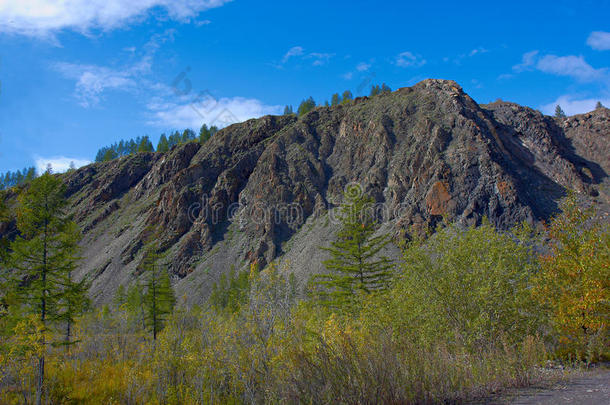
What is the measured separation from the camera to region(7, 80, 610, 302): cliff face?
59.9 meters

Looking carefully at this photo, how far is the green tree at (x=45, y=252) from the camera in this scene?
1828 cm

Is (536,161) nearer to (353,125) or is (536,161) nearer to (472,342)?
(353,125)

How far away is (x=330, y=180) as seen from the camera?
75.6m

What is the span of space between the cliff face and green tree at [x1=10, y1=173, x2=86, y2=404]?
113 feet

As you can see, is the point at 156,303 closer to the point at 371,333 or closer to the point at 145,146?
the point at 371,333

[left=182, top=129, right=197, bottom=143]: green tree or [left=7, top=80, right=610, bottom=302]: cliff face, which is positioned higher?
[left=182, top=129, right=197, bottom=143]: green tree

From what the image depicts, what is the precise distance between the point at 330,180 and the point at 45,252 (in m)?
60.0

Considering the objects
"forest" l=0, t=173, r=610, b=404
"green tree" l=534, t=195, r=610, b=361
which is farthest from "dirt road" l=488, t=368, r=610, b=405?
"green tree" l=534, t=195, r=610, b=361

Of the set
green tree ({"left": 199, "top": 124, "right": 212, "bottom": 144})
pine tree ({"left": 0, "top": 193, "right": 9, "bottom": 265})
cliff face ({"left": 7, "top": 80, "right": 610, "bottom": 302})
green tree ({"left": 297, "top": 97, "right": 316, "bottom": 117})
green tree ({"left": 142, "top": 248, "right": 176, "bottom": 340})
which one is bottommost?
green tree ({"left": 142, "top": 248, "right": 176, "bottom": 340})

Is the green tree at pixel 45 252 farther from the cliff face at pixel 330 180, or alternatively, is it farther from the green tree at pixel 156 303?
the cliff face at pixel 330 180

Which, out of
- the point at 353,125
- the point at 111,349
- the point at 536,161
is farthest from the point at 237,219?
the point at 536,161

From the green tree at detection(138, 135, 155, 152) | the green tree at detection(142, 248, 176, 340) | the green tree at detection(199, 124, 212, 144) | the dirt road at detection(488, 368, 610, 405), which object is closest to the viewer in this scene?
the dirt road at detection(488, 368, 610, 405)

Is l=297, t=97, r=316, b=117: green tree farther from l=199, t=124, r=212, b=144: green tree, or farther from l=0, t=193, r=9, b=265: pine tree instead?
l=0, t=193, r=9, b=265: pine tree

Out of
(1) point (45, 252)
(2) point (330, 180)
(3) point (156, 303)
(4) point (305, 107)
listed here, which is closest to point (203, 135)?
(4) point (305, 107)
